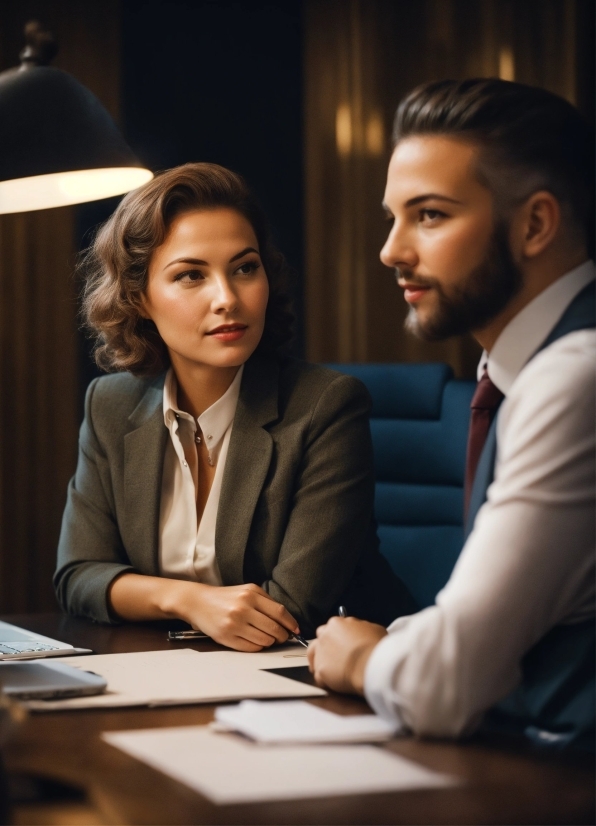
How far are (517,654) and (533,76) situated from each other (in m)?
2.61

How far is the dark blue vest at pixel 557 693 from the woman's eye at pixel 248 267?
1.14 meters

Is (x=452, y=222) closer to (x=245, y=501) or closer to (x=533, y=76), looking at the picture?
(x=245, y=501)

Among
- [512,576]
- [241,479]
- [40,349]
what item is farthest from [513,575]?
[40,349]

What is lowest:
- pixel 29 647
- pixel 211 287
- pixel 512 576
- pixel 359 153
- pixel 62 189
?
pixel 29 647

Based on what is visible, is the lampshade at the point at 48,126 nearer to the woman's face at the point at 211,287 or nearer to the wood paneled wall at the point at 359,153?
the woman's face at the point at 211,287

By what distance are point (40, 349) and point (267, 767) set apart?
2.65m

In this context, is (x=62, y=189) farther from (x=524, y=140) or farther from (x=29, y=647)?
(x=524, y=140)

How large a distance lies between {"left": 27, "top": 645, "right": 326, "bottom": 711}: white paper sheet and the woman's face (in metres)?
0.63

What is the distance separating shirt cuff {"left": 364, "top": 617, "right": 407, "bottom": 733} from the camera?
1.03 m

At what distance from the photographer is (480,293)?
Answer: 1.20m

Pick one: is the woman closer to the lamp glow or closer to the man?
the lamp glow

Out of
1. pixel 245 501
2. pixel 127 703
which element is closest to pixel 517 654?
pixel 127 703

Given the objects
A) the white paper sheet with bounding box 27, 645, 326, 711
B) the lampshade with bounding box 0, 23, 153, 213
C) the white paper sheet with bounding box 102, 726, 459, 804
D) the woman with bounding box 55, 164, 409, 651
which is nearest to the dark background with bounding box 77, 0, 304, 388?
the woman with bounding box 55, 164, 409, 651

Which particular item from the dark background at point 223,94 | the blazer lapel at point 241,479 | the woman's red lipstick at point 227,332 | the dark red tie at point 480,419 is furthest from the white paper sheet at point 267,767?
the dark background at point 223,94
